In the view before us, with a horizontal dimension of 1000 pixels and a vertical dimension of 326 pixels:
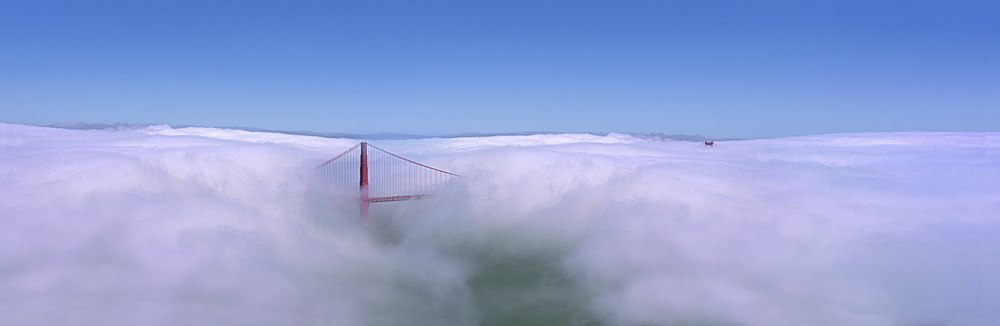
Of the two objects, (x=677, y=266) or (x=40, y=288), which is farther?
(x=677, y=266)

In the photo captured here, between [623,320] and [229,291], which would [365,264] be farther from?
[623,320]

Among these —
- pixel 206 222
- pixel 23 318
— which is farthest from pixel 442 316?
pixel 206 222

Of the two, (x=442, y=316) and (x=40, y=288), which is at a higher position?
(x=40, y=288)

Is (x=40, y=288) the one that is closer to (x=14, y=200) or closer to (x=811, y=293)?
(x=14, y=200)

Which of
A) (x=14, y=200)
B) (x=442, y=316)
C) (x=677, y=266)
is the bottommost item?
(x=442, y=316)

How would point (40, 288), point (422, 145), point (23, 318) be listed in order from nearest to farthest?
point (23, 318), point (40, 288), point (422, 145)

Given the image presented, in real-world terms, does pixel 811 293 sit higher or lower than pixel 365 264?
higher

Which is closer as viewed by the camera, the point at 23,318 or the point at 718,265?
the point at 23,318

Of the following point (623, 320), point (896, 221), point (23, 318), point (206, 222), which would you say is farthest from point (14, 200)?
point (896, 221)

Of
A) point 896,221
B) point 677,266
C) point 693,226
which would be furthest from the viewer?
point 693,226
